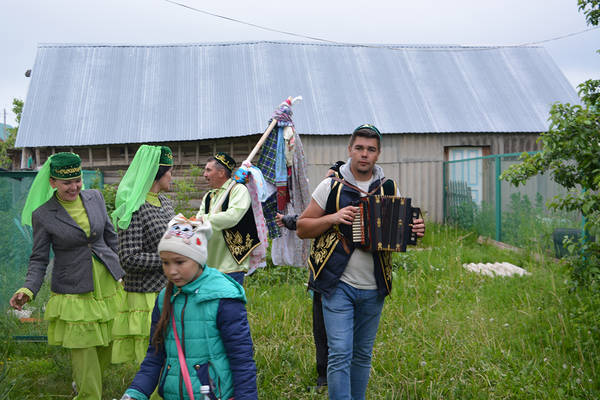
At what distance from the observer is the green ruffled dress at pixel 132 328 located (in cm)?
385

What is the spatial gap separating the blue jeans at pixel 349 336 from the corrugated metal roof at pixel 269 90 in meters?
10.2


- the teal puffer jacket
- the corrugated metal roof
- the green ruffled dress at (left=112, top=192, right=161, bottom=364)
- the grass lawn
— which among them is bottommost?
the grass lawn

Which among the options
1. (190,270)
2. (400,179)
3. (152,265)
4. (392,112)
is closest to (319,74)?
(392,112)

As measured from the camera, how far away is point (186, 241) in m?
2.43

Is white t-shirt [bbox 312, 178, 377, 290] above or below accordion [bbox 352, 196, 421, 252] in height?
below

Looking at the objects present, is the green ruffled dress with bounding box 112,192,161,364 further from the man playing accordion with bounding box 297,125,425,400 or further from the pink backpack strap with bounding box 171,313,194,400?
the pink backpack strap with bounding box 171,313,194,400

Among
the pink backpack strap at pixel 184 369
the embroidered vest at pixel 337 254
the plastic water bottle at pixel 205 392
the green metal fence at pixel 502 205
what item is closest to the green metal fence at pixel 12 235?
the embroidered vest at pixel 337 254

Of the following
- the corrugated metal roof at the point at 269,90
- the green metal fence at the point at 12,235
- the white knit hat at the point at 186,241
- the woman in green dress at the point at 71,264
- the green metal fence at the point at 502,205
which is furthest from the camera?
the corrugated metal roof at the point at 269,90

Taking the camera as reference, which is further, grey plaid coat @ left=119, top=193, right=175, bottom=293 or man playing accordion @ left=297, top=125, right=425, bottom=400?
grey plaid coat @ left=119, top=193, right=175, bottom=293

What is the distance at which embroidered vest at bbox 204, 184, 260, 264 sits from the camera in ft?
14.7

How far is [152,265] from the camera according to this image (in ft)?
12.6

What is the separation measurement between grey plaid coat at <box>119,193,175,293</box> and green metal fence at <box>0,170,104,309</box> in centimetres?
257

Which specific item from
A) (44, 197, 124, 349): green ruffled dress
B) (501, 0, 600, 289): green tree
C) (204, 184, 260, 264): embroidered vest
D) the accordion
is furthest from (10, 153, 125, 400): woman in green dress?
(501, 0, 600, 289): green tree

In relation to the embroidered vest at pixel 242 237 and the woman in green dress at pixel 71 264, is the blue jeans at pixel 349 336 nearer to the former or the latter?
the embroidered vest at pixel 242 237
